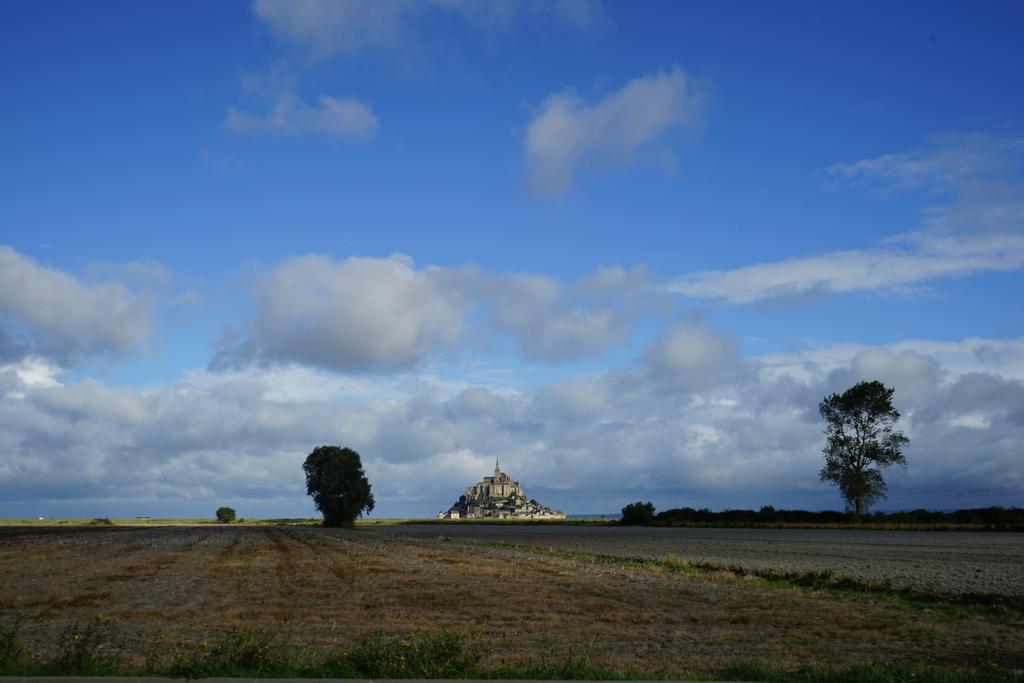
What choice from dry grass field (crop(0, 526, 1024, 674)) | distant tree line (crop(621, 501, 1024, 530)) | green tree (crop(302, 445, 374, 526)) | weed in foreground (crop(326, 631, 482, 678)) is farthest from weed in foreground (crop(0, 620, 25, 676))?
green tree (crop(302, 445, 374, 526))

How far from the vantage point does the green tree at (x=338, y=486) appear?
141 meters

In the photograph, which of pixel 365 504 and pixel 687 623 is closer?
pixel 687 623

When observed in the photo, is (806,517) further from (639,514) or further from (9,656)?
(9,656)

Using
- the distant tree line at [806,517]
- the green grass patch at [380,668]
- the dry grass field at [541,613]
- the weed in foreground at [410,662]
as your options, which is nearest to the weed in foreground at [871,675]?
the green grass patch at [380,668]

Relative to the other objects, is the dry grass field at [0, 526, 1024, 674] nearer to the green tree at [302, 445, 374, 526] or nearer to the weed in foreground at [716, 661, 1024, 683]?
the weed in foreground at [716, 661, 1024, 683]

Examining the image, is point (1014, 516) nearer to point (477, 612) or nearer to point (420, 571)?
point (420, 571)

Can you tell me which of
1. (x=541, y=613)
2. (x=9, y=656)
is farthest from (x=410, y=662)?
(x=541, y=613)

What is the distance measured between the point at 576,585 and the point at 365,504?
4580 inches

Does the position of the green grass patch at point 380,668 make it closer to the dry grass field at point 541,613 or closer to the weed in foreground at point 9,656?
the weed in foreground at point 9,656

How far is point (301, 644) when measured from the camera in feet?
57.0

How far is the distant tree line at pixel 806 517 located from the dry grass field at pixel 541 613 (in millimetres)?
67632

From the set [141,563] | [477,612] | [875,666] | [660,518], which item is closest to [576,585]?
[477,612]

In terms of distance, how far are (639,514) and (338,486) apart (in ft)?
172

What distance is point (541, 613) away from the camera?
23.1 meters
